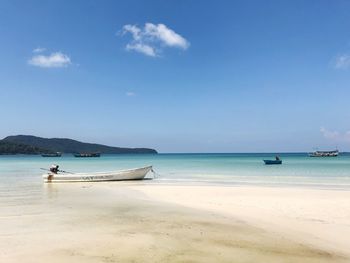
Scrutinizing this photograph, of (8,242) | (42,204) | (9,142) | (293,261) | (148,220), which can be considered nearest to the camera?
(293,261)

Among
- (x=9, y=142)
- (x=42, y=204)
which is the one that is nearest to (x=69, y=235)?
(x=42, y=204)

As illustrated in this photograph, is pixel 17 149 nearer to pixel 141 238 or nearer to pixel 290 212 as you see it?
pixel 290 212

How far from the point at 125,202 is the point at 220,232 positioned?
7166mm

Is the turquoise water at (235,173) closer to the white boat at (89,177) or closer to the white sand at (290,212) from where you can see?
the white boat at (89,177)

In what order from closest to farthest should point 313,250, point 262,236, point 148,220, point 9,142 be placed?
point 313,250, point 262,236, point 148,220, point 9,142

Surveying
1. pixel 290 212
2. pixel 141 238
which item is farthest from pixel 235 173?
pixel 141 238

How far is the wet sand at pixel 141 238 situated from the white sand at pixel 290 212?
0.42 meters

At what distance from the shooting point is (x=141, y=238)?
28.7ft

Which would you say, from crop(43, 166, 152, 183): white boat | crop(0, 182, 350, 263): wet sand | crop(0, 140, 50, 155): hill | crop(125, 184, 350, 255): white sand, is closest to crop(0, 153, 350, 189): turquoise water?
crop(43, 166, 152, 183): white boat

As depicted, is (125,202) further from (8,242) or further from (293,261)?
(293,261)

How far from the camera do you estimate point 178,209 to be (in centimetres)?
1366

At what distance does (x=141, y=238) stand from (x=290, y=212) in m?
5.99

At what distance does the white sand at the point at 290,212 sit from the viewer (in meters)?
9.12

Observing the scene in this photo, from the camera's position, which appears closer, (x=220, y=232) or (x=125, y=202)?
(x=220, y=232)
